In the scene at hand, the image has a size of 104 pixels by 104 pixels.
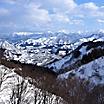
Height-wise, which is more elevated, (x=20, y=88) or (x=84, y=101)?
(x=20, y=88)

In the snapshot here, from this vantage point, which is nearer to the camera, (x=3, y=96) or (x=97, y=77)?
(x=3, y=96)

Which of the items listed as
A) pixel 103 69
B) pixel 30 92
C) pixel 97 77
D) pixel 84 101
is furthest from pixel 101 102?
pixel 103 69

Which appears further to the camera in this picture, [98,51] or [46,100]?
[98,51]

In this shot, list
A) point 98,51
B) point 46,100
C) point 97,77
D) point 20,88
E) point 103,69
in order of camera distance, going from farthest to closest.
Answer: point 98,51 → point 103,69 → point 97,77 → point 46,100 → point 20,88

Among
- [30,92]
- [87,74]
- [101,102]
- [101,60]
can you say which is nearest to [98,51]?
[101,60]

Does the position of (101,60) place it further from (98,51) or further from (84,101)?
(84,101)

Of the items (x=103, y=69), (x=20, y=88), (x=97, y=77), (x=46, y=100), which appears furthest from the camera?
(x=103, y=69)

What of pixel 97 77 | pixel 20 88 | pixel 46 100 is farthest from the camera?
pixel 97 77

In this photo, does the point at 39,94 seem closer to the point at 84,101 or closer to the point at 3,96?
the point at 3,96

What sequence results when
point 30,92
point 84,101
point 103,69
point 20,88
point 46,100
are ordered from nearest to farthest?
point 20,88
point 46,100
point 30,92
point 84,101
point 103,69
